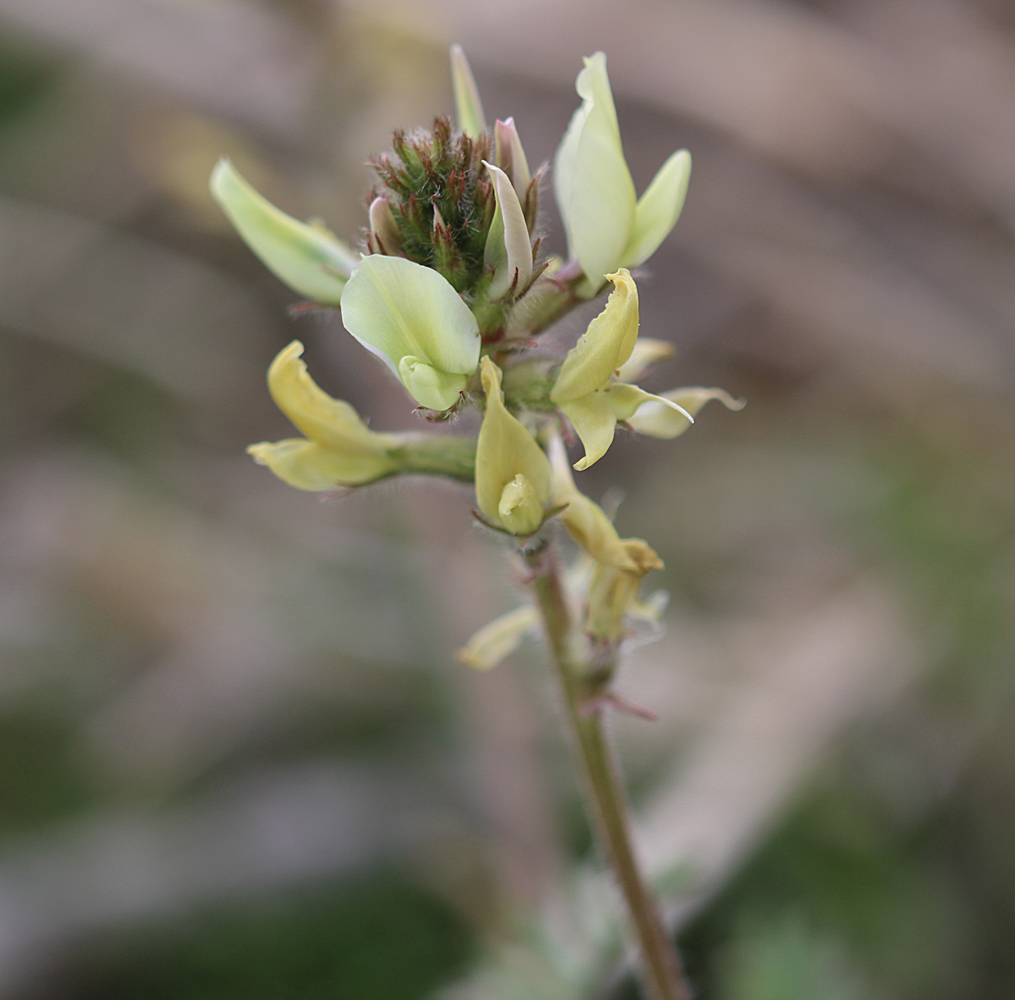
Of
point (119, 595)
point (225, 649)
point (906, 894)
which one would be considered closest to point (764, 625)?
point (906, 894)

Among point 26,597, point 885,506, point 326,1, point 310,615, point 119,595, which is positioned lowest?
point 26,597

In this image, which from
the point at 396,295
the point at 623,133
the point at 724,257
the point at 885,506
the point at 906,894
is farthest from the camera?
the point at 623,133

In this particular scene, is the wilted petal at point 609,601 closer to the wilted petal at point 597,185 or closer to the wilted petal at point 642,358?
the wilted petal at point 642,358

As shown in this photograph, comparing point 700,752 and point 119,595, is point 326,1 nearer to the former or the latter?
point 119,595

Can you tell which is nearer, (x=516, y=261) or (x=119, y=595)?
(x=516, y=261)

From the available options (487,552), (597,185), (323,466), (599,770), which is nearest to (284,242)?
(323,466)

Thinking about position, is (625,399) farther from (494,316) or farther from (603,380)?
(494,316)

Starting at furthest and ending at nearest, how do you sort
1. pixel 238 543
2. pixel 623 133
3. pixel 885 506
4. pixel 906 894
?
pixel 623 133 → pixel 238 543 → pixel 885 506 → pixel 906 894

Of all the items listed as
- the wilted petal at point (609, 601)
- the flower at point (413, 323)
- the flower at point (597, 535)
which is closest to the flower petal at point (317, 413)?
the flower at point (413, 323)
